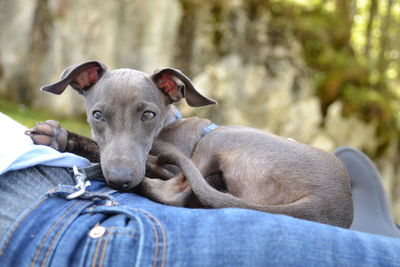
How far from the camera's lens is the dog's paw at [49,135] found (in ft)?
8.05

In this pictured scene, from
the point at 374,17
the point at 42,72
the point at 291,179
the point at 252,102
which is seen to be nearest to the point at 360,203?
the point at 291,179

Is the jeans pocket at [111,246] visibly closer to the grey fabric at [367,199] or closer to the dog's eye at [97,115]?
the dog's eye at [97,115]

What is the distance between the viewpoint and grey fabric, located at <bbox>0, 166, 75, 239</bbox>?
1.66 meters

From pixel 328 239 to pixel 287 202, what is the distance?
0.60 meters

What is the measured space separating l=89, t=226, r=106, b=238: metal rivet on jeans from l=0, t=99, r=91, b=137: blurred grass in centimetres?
500

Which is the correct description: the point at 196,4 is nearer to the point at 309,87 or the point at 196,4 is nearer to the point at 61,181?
the point at 309,87

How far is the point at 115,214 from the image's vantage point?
173 centimetres

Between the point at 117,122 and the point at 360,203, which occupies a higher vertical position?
the point at 117,122

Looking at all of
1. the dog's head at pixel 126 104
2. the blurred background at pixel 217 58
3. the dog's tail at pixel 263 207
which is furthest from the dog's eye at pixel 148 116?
the blurred background at pixel 217 58

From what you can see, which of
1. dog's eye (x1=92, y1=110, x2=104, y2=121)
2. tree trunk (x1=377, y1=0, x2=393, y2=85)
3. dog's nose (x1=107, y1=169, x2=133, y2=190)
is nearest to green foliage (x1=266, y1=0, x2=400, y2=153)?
tree trunk (x1=377, y1=0, x2=393, y2=85)

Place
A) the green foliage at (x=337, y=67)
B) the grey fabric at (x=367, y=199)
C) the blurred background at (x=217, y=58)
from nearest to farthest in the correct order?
the grey fabric at (x=367, y=199)
the blurred background at (x=217, y=58)
the green foliage at (x=337, y=67)

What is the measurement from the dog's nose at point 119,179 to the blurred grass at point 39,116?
174 inches

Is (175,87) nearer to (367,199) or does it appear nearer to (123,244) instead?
(123,244)

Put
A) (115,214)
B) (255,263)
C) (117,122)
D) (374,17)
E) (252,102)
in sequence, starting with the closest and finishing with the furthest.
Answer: (255,263), (115,214), (117,122), (252,102), (374,17)
